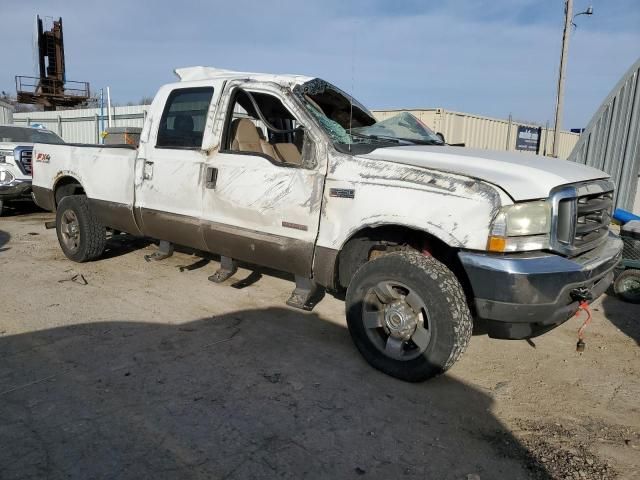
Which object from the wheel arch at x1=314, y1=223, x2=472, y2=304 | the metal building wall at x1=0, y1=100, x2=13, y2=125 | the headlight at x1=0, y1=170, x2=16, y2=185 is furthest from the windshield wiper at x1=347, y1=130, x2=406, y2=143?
the metal building wall at x1=0, y1=100, x2=13, y2=125

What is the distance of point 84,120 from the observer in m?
24.2

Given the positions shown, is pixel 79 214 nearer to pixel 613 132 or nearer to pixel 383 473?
pixel 383 473

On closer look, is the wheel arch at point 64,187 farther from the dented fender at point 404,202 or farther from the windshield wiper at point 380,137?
the dented fender at point 404,202

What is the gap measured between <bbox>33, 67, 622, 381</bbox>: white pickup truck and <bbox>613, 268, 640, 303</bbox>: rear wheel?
168 cm

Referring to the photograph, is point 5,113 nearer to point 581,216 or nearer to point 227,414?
point 227,414

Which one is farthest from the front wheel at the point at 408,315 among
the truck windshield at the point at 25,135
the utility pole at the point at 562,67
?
the utility pole at the point at 562,67

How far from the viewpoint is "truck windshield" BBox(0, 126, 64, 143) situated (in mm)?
10152

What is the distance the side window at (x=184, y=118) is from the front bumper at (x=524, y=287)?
272cm

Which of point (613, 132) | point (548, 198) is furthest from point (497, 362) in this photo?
point (613, 132)

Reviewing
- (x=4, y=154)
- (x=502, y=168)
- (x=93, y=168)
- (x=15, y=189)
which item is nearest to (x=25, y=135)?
(x=4, y=154)

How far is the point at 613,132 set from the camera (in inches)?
336

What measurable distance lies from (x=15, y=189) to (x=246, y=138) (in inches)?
267

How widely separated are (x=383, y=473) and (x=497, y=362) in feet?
5.63

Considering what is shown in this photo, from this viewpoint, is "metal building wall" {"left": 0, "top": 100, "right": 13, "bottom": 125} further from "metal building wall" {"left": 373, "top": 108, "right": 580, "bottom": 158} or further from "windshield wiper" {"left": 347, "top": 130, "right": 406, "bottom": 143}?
"windshield wiper" {"left": 347, "top": 130, "right": 406, "bottom": 143}
